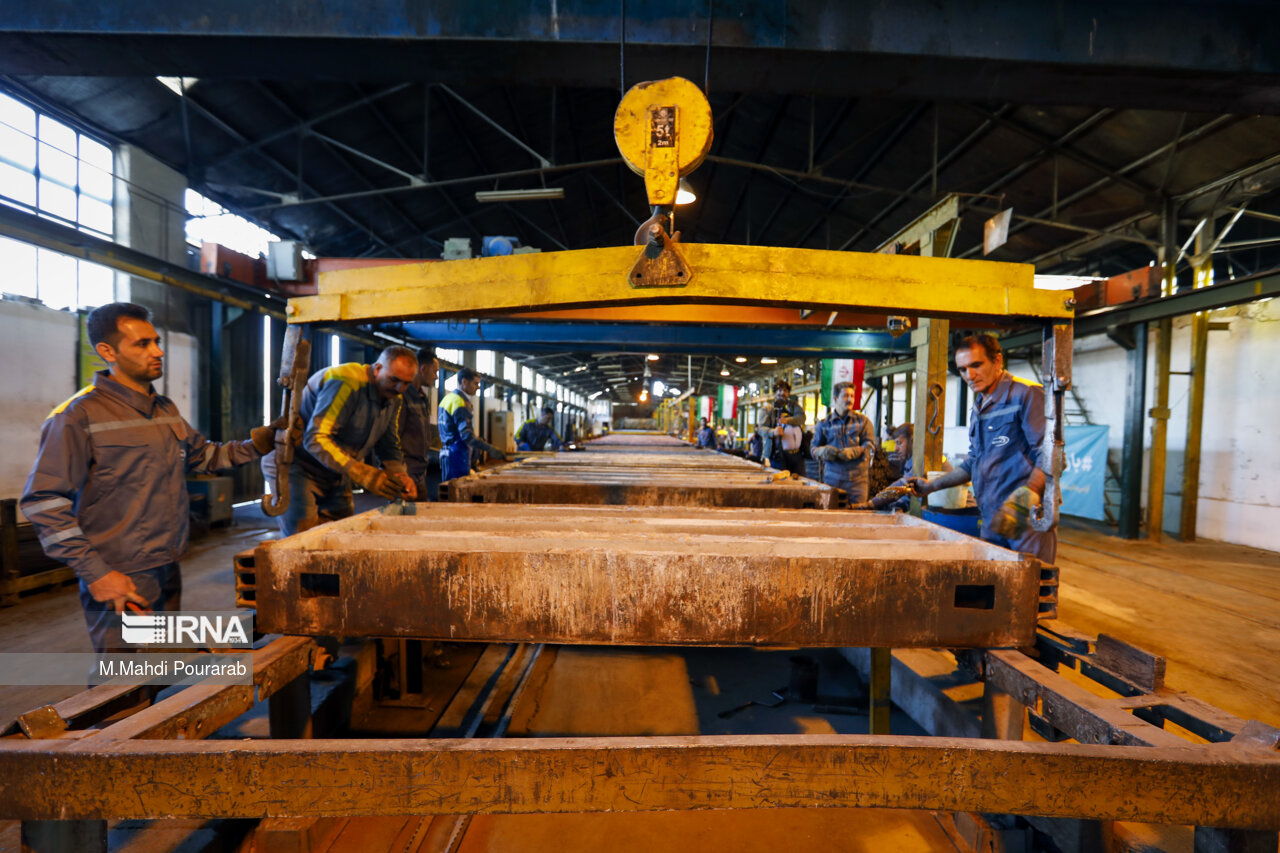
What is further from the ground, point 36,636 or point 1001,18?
point 1001,18

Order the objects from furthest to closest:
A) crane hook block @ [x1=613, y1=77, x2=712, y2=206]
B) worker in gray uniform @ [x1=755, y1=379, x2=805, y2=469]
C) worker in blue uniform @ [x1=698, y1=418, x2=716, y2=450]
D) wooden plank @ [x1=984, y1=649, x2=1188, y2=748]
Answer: worker in blue uniform @ [x1=698, y1=418, x2=716, y2=450] < worker in gray uniform @ [x1=755, y1=379, x2=805, y2=469] < crane hook block @ [x1=613, y1=77, x2=712, y2=206] < wooden plank @ [x1=984, y1=649, x2=1188, y2=748]

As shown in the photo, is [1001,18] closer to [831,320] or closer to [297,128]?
Result: [831,320]

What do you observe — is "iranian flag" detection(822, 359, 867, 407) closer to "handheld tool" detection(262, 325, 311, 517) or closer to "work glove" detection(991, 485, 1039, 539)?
"work glove" detection(991, 485, 1039, 539)

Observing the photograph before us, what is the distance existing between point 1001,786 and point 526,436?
9.14 metres

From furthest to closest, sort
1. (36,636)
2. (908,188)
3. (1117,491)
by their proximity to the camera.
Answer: (1117,491)
(908,188)
(36,636)

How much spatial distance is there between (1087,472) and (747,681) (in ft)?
28.5

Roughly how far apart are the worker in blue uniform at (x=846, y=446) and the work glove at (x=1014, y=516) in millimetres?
2625

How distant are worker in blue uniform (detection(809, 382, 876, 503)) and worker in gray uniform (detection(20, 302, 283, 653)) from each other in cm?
476

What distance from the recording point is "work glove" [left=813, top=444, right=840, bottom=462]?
5.20 metres

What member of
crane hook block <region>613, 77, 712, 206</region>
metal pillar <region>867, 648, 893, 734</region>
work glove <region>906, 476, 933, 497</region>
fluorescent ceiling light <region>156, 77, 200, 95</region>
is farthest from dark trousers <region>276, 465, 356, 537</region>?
fluorescent ceiling light <region>156, 77, 200, 95</region>

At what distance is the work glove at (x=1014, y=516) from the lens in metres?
2.46

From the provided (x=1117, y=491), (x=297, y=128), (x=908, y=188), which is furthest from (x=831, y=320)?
(x=1117, y=491)

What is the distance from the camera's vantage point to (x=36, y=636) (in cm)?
338

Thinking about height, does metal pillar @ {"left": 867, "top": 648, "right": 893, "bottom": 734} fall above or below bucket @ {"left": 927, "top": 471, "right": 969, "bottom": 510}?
below
